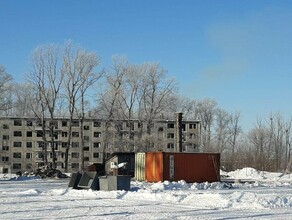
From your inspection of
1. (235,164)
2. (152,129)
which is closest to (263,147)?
(235,164)

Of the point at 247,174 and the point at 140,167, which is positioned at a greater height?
the point at 140,167

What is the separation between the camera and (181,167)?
41.2 metres

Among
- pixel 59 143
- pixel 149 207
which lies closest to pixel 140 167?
pixel 149 207

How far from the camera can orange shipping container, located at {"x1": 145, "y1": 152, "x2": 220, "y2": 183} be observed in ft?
133

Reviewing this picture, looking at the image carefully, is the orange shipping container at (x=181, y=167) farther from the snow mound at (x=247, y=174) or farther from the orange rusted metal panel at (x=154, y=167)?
the snow mound at (x=247, y=174)

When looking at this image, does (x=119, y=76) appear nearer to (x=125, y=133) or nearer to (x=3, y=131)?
(x=125, y=133)

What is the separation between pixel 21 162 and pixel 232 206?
88.0 meters

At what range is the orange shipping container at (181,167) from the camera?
4066 centimetres

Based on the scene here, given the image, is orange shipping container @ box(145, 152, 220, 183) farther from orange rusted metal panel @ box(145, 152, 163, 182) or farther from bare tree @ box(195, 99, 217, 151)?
bare tree @ box(195, 99, 217, 151)

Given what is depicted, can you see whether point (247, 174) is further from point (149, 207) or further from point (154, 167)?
point (149, 207)

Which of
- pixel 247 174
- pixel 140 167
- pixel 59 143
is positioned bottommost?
pixel 247 174

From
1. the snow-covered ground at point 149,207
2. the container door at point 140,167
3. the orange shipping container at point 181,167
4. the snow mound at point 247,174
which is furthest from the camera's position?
the snow mound at point 247,174

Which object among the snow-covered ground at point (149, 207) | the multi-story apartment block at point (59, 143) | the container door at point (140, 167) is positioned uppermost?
the multi-story apartment block at point (59, 143)

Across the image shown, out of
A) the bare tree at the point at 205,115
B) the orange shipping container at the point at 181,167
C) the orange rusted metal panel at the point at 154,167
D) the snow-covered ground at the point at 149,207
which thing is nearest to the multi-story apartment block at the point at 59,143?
the bare tree at the point at 205,115
